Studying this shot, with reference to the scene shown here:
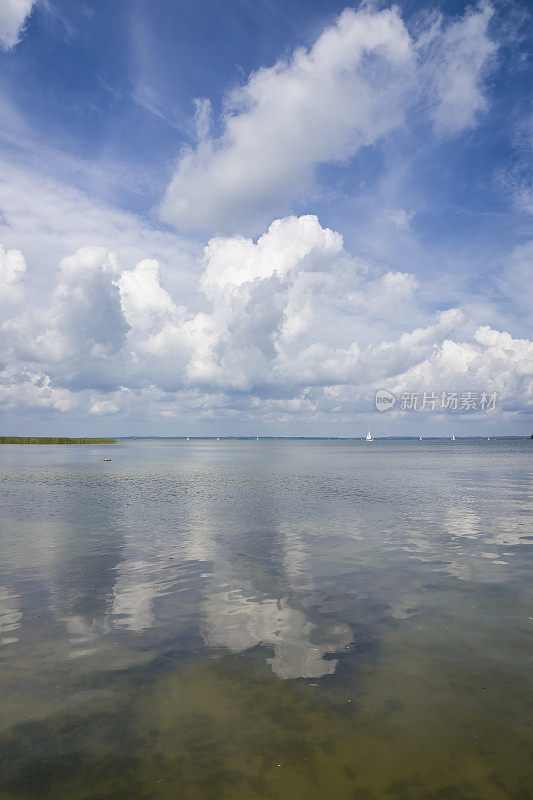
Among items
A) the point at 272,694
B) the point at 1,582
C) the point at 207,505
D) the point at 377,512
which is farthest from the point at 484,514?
the point at 1,582

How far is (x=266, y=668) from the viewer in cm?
953

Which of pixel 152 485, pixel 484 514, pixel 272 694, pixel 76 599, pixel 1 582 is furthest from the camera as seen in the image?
pixel 152 485

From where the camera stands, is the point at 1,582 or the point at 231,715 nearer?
the point at 231,715

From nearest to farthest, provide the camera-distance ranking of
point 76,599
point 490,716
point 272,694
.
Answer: point 490,716 → point 272,694 → point 76,599

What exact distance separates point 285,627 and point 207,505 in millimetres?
22762

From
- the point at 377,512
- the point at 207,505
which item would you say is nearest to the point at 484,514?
the point at 377,512

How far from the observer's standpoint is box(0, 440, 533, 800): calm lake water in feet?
21.6

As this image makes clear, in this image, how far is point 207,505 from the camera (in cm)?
3384

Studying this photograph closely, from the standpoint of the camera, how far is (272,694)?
27.9 ft

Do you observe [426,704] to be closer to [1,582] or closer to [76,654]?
[76,654]

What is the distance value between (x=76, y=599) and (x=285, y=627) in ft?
21.7

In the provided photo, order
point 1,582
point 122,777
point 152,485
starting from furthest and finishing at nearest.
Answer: point 152,485 < point 1,582 < point 122,777

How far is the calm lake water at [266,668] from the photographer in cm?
657

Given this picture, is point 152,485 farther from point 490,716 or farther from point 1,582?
point 490,716
